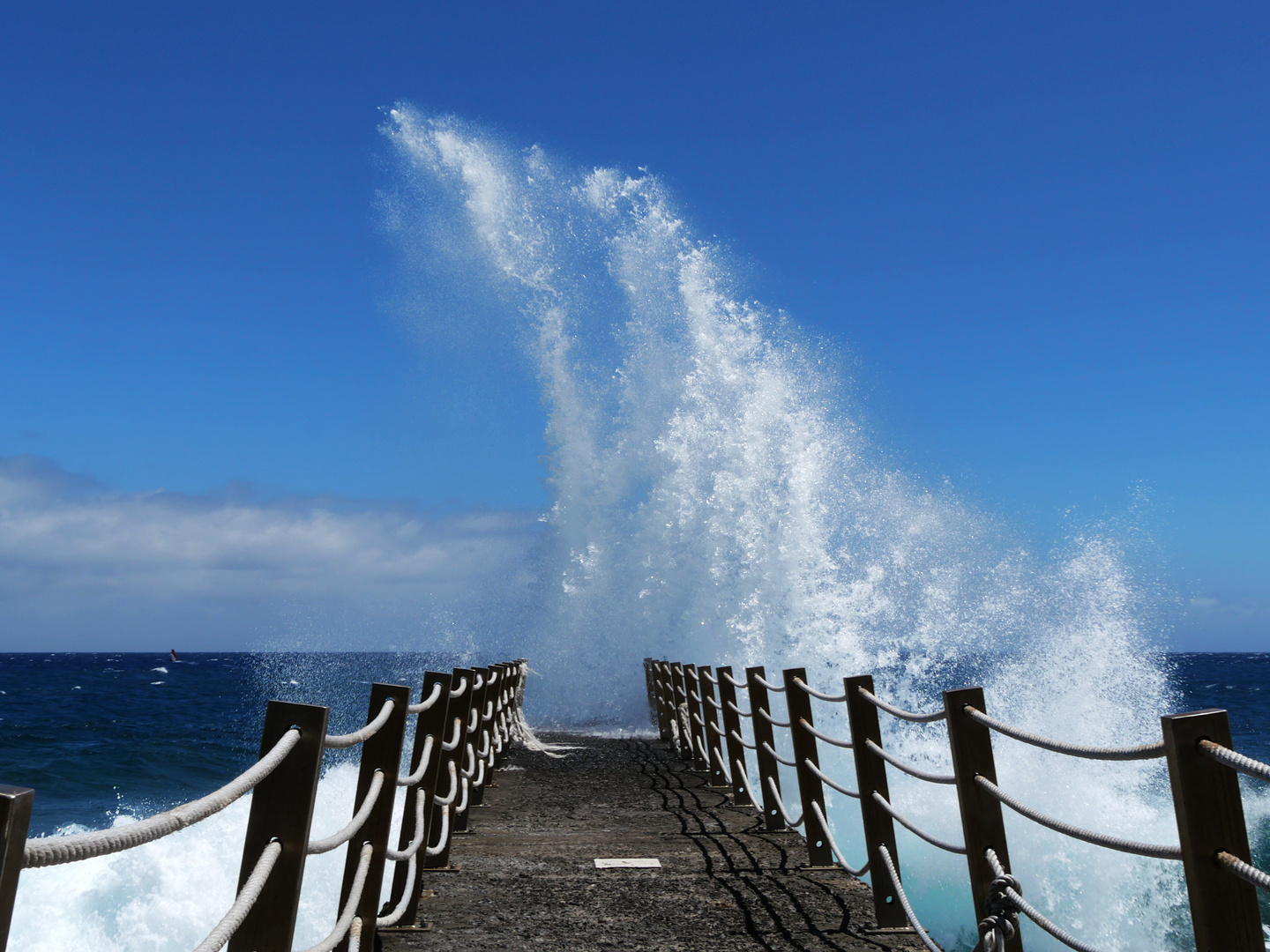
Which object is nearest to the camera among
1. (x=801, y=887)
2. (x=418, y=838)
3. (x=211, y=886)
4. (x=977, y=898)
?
(x=977, y=898)

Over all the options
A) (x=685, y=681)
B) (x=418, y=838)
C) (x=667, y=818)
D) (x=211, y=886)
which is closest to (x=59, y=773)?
(x=211, y=886)

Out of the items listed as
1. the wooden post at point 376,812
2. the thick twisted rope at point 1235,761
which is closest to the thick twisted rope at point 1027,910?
the thick twisted rope at point 1235,761

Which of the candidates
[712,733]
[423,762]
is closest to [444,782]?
[423,762]

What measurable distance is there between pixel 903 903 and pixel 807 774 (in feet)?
4.66

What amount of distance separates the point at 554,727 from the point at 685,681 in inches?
384

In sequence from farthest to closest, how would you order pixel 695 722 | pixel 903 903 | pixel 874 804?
pixel 695 722 → pixel 874 804 → pixel 903 903

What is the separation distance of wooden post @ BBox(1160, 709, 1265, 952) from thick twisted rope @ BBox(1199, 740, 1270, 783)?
0.06ft

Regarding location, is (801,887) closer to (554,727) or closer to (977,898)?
(977,898)

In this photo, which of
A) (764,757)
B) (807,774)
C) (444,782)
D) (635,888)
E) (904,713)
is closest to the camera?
(904,713)

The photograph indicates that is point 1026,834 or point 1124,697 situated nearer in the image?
point 1026,834

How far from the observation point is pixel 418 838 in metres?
3.59

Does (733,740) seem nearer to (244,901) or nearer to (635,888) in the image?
(635,888)

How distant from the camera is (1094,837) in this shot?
198cm

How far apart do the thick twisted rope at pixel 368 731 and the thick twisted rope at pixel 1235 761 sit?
179cm
